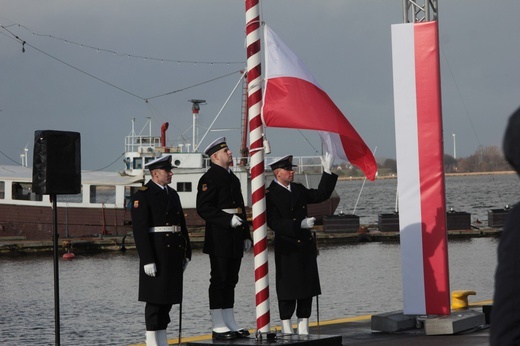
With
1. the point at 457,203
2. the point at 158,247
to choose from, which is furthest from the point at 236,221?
the point at 457,203

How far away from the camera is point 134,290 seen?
22062 mm

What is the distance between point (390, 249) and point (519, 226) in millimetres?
31136

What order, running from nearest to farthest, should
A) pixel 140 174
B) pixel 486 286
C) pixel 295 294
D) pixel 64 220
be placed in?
pixel 295 294, pixel 486 286, pixel 64 220, pixel 140 174

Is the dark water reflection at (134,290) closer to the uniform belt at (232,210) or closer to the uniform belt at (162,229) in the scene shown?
the uniform belt at (232,210)

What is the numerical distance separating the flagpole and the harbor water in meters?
4.82

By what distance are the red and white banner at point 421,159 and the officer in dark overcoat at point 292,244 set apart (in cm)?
73

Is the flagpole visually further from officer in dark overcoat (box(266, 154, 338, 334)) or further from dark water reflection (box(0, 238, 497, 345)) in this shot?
dark water reflection (box(0, 238, 497, 345))

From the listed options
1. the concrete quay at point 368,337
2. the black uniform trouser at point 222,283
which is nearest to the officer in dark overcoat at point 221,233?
the black uniform trouser at point 222,283

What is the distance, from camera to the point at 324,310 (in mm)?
16672

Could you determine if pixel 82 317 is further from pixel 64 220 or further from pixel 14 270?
pixel 64 220

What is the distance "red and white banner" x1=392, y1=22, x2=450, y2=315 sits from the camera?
928cm

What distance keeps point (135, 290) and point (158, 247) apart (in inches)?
547

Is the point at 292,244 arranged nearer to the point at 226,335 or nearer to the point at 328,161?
the point at 328,161

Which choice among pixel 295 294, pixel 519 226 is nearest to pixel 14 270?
pixel 295 294
